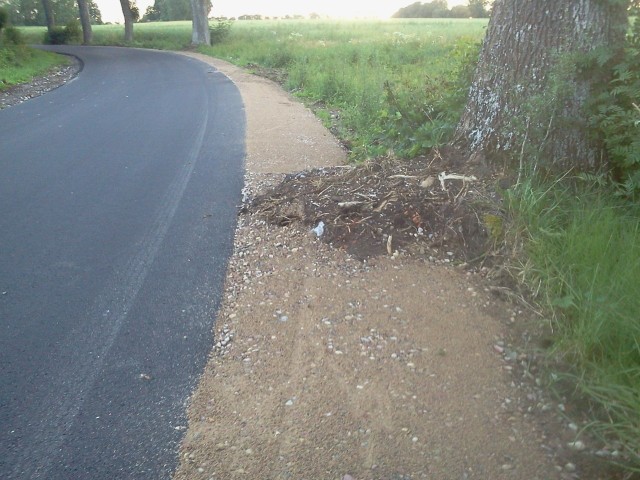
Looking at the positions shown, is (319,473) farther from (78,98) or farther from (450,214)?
(78,98)

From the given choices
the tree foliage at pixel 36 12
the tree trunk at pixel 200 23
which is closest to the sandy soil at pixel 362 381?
the tree trunk at pixel 200 23

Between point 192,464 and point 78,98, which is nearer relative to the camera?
point 192,464

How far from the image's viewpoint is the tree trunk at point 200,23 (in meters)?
34.5

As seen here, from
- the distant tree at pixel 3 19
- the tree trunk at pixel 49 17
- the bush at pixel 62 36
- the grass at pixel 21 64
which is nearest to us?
the grass at pixel 21 64

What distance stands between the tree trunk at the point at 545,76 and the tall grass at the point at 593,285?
1.45 feet

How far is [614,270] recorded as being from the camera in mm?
4113

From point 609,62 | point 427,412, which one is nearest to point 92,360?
point 427,412

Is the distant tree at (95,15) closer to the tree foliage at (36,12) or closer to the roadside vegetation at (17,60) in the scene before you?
the tree foliage at (36,12)

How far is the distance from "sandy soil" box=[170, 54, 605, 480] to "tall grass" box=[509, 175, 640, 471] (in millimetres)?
263

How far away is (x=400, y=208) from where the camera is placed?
18.1 feet

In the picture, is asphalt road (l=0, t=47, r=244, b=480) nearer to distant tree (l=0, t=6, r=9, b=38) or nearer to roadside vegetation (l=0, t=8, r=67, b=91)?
roadside vegetation (l=0, t=8, r=67, b=91)

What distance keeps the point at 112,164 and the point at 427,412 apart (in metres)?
6.45

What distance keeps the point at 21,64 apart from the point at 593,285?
2181cm

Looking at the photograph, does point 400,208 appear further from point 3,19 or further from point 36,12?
point 36,12
